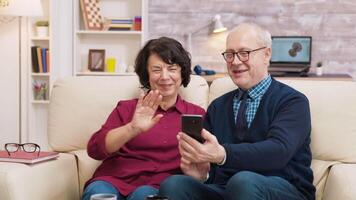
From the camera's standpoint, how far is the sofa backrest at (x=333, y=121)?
202 cm

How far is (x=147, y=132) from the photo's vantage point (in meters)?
2.02

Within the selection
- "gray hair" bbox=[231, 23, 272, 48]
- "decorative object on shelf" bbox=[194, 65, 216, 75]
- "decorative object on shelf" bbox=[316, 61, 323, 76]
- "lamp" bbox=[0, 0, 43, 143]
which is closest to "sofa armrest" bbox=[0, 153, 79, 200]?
"gray hair" bbox=[231, 23, 272, 48]

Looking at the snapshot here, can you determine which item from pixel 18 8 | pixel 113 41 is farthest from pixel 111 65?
pixel 18 8

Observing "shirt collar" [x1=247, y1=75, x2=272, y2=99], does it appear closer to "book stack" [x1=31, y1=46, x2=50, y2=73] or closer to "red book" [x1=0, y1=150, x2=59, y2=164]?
"red book" [x1=0, y1=150, x2=59, y2=164]

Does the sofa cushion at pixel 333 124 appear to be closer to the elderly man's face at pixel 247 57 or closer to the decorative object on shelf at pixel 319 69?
the elderly man's face at pixel 247 57

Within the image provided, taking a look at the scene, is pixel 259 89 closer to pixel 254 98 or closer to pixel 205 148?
pixel 254 98

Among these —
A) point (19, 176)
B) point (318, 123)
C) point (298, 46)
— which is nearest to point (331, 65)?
point (298, 46)

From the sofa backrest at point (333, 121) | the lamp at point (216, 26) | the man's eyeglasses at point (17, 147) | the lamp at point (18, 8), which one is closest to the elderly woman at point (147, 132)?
the man's eyeglasses at point (17, 147)

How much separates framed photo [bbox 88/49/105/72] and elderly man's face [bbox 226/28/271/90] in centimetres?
296

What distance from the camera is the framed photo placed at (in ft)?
15.6

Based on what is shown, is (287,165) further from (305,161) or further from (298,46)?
(298,46)

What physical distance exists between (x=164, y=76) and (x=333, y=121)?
741 millimetres

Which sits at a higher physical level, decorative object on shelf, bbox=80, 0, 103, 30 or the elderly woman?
decorative object on shelf, bbox=80, 0, 103, 30

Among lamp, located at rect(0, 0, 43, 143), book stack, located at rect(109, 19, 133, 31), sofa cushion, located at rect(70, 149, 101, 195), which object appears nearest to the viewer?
sofa cushion, located at rect(70, 149, 101, 195)
